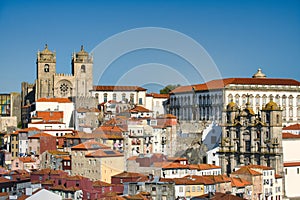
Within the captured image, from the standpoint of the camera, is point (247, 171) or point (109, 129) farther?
point (109, 129)

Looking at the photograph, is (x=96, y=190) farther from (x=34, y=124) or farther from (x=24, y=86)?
(x=24, y=86)

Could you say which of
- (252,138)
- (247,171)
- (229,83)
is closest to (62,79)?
(229,83)

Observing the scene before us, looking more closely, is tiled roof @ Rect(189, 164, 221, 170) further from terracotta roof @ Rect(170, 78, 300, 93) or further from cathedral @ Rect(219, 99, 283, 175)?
terracotta roof @ Rect(170, 78, 300, 93)

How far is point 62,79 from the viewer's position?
2719 inches

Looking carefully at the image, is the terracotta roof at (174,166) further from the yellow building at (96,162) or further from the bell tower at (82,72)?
the bell tower at (82,72)

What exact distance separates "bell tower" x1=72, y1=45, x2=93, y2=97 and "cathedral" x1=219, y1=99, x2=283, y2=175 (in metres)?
19.8

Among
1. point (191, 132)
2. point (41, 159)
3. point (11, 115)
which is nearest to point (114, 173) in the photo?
point (41, 159)

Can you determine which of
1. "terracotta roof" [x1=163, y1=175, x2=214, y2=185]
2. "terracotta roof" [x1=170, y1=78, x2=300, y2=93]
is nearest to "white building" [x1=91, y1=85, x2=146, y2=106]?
"terracotta roof" [x1=170, y1=78, x2=300, y2=93]

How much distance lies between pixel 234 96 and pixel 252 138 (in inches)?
553

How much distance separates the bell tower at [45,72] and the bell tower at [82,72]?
226 centimetres

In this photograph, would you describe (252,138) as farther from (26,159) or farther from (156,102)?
(156,102)

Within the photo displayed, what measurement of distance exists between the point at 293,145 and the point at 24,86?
36.3 meters

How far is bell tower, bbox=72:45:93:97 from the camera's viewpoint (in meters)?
68.4

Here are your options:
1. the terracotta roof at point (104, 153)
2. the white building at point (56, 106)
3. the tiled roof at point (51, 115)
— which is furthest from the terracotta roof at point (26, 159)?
the white building at point (56, 106)
